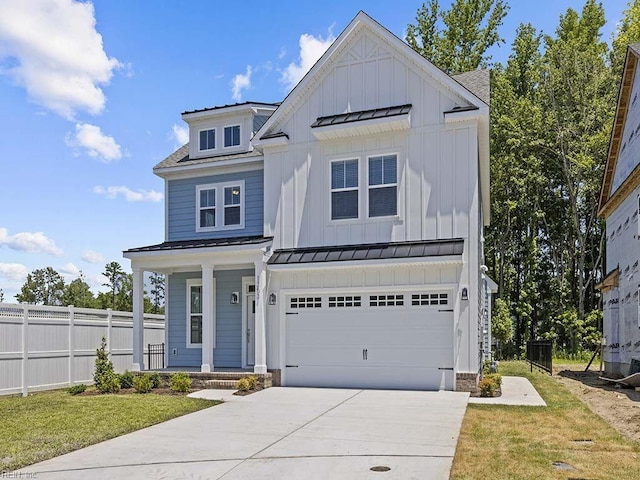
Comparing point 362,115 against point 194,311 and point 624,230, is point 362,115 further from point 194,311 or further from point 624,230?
point 624,230

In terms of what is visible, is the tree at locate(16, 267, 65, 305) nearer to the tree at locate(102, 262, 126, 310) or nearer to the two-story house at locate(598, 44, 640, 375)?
the tree at locate(102, 262, 126, 310)

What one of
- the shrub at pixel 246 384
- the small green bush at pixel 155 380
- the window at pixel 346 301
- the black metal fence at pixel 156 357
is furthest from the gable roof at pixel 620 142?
the black metal fence at pixel 156 357

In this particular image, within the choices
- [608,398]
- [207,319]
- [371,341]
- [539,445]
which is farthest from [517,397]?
[207,319]

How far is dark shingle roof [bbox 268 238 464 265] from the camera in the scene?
44.7ft

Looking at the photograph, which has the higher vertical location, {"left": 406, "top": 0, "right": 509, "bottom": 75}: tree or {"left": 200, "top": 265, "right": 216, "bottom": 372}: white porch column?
{"left": 406, "top": 0, "right": 509, "bottom": 75}: tree

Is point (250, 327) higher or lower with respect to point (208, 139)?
lower

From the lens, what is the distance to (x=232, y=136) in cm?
1803

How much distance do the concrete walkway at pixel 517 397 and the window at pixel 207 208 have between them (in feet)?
29.9

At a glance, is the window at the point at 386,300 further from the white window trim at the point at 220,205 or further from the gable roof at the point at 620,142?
the gable roof at the point at 620,142

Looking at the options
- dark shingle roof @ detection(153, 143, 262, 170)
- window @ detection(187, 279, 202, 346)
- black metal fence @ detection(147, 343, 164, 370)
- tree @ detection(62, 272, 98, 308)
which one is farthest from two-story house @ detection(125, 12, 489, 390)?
tree @ detection(62, 272, 98, 308)

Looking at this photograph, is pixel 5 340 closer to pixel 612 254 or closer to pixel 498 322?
pixel 612 254

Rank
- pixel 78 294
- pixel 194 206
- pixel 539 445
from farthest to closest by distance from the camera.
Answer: pixel 78 294 < pixel 194 206 < pixel 539 445

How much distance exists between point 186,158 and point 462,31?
72.8 ft

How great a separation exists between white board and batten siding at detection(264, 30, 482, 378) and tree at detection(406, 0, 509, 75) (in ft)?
64.9
